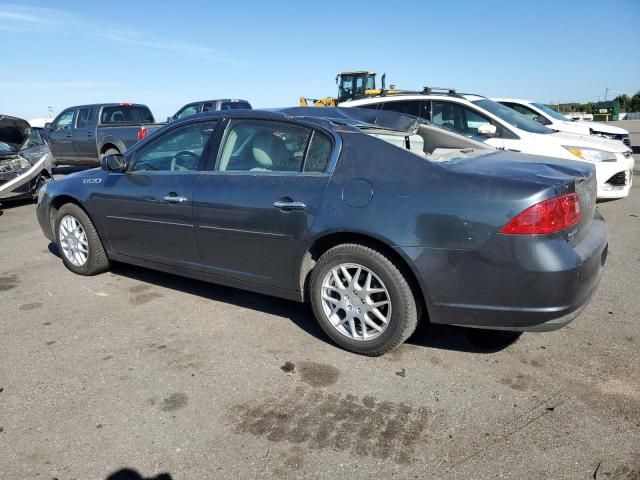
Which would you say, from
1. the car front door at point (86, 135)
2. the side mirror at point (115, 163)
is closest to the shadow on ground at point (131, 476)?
the side mirror at point (115, 163)

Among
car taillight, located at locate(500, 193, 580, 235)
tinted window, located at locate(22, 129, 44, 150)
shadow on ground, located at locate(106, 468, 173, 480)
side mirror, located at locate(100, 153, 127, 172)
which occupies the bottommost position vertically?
shadow on ground, located at locate(106, 468, 173, 480)

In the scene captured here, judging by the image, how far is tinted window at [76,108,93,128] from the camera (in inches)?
517

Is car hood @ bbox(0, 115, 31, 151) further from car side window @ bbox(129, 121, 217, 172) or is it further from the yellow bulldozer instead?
the yellow bulldozer

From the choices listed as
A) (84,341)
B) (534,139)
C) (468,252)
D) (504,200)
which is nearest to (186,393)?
(84,341)

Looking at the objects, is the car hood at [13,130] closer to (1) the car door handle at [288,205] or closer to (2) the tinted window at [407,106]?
(2) the tinted window at [407,106]

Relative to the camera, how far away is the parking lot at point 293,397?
2.35 meters

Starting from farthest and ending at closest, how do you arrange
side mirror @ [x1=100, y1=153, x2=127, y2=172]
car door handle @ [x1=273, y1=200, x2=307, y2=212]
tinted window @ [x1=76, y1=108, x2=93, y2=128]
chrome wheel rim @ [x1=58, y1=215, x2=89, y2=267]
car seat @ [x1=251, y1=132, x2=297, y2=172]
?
tinted window @ [x1=76, y1=108, x2=93, y2=128]
chrome wheel rim @ [x1=58, y1=215, x2=89, y2=267]
side mirror @ [x1=100, y1=153, x2=127, y2=172]
car seat @ [x1=251, y1=132, x2=297, y2=172]
car door handle @ [x1=273, y1=200, x2=307, y2=212]

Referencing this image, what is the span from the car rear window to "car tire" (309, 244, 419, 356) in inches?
454

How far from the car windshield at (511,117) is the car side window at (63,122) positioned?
10.7 m

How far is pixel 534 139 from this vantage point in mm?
7336

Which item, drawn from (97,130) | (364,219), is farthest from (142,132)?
(364,219)

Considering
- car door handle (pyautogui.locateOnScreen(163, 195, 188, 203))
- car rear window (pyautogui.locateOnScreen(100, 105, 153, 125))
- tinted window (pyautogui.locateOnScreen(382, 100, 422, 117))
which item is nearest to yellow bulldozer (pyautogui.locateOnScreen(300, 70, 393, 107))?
car rear window (pyautogui.locateOnScreen(100, 105, 153, 125))

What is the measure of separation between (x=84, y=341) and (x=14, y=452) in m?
1.23

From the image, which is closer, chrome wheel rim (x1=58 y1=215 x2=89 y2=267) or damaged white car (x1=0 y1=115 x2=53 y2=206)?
chrome wheel rim (x1=58 y1=215 x2=89 y2=267)
